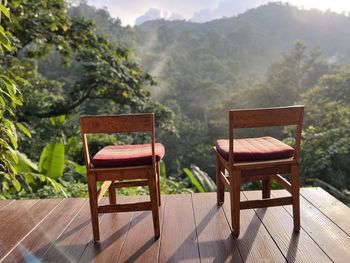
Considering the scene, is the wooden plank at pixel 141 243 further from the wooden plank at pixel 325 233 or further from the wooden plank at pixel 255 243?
the wooden plank at pixel 325 233

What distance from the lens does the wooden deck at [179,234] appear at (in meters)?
1.82

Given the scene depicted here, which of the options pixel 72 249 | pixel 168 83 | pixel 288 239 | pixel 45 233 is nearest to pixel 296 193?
pixel 288 239

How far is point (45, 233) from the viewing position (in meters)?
2.15

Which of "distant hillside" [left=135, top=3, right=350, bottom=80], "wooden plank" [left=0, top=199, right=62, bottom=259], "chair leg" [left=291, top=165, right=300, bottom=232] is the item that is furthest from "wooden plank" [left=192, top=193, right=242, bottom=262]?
"distant hillside" [left=135, top=3, right=350, bottom=80]

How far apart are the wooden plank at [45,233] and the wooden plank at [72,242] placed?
0.04 m

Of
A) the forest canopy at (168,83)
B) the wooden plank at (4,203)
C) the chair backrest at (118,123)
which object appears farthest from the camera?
the forest canopy at (168,83)

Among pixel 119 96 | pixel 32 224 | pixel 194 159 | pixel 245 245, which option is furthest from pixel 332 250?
pixel 194 159

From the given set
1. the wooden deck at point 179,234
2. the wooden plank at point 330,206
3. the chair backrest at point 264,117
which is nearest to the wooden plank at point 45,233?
the wooden deck at point 179,234

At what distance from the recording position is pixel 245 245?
191 centimetres

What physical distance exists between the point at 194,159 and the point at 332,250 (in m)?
14.8

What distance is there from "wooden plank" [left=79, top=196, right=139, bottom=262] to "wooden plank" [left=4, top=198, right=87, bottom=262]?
0.92ft

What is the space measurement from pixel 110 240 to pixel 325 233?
1419mm

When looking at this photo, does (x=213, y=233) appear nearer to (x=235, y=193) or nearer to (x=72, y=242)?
(x=235, y=193)

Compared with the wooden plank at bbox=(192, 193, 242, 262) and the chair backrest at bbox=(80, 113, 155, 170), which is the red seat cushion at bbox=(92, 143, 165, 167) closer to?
the chair backrest at bbox=(80, 113, 155, 170)
